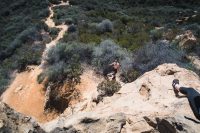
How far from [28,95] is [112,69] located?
13.6 feet

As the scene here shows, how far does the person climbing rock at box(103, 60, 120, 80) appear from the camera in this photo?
14.2 m

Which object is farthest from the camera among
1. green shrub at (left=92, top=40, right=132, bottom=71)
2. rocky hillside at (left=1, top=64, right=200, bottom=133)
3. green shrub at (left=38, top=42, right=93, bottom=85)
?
green shrub at (left=92, top=40, right=132, bottom=71)

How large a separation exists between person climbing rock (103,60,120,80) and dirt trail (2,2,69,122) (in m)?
2.62

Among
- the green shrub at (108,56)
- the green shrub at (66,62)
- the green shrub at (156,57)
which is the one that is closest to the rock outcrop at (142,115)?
the green shrub at (156,57)

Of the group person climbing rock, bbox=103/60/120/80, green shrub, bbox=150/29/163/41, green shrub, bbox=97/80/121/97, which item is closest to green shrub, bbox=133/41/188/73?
person climbing rock, bbox=103/60/120/80

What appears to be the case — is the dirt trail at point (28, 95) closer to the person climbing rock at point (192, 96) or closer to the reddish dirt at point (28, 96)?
the reddish dirt at point (28, 96)

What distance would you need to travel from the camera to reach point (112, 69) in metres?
14.4

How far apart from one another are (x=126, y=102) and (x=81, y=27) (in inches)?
619

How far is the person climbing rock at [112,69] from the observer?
557 inches

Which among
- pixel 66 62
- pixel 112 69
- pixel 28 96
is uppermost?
pixel 112 69

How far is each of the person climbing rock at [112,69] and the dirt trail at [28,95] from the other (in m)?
2.62

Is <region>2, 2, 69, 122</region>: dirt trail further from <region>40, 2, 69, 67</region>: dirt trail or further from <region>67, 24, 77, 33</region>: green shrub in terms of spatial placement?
<region>67, 24, 77, 33</region>: green shrub

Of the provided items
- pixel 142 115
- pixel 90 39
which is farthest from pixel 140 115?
pixel 90 39

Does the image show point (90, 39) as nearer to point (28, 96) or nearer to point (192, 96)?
point (28, 96)
